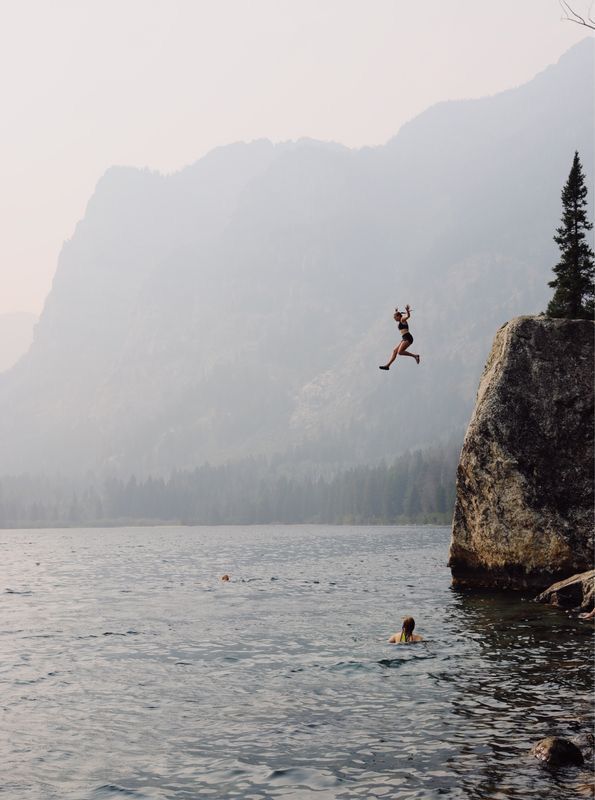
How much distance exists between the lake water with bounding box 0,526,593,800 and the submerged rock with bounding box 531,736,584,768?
256mm

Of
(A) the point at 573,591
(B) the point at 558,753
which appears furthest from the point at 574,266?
(B) the point at 558,753

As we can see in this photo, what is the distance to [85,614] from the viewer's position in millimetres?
41406

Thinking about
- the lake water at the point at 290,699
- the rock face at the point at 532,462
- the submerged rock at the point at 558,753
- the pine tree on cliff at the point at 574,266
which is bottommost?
the lake water at the point at 290,699

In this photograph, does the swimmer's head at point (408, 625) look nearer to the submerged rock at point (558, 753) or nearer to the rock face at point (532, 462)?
the submerged rock at point (558, 753)

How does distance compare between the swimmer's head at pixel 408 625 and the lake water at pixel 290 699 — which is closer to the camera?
the lake water at pixel 290 699

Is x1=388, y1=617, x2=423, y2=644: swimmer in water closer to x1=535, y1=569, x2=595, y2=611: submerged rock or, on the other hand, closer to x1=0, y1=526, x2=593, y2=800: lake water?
x1=0, y1=526, x2=593, y2=800: lake water

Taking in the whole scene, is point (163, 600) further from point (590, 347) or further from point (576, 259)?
point (576, 259)

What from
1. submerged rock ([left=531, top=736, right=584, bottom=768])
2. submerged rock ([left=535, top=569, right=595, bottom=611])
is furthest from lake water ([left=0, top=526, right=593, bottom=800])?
submerged rock ([left=535, top=569, right=595, bottom=611])

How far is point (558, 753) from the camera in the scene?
51.6ft

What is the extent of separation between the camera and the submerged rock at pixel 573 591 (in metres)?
36.2

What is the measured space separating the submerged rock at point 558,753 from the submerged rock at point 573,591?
2104 centimetres

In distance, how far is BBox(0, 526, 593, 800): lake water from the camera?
1534 centimetres

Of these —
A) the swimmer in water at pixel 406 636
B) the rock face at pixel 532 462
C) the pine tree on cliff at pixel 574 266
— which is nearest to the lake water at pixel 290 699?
the swimmer in water at pixel 406 636

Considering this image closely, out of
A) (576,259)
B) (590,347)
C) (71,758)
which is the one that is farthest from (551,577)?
(576,259)
